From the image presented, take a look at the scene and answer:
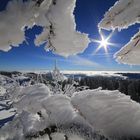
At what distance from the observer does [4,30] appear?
1.45 m

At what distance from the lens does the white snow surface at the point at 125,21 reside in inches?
45.8

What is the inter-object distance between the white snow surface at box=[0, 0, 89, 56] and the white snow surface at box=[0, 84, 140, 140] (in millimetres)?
305

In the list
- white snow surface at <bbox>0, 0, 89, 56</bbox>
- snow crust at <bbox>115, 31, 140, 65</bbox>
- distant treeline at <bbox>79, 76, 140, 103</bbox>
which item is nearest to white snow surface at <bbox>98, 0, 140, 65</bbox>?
snow crust at <bbox>115, 31, 140, 65</bbox>

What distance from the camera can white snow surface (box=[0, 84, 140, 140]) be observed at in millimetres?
1057

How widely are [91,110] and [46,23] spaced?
24.1 inches

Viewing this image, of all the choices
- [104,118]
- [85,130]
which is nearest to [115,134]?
[104,118]

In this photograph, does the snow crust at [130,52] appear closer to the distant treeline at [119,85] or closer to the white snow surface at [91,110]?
the white snow surface at [91,110]

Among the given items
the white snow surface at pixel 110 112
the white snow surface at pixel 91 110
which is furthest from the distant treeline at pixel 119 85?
the white snow surface at pixel 110 112

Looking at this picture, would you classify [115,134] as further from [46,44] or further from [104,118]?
[46,44]

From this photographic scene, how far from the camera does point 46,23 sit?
5.00 ft

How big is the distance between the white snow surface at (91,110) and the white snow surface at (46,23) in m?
0.30

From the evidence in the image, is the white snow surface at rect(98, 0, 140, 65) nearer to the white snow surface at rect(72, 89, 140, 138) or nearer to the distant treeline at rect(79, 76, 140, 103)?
the white snow surface at rect(72, 89, 140, 138)

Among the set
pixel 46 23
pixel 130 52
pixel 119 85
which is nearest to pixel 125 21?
pixel 130 52

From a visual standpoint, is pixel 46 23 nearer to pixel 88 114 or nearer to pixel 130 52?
pixel 130 52
